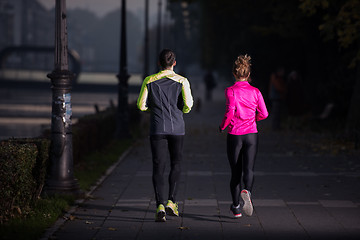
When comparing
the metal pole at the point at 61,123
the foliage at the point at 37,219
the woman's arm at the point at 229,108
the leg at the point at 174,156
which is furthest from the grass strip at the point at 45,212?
the woman's arm at the point at 229,108

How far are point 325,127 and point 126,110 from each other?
263 inches

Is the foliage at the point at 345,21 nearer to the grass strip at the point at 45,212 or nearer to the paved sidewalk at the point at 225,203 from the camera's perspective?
the paved sidewalk at the point at 225,203

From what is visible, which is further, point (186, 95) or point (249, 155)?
point (249, 155)

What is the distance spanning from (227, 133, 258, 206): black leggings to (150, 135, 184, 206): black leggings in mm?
561

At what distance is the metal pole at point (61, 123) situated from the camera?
10320 mm

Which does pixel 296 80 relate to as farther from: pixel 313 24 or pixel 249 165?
pixel 249 165

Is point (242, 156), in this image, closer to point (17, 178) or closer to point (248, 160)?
point (248, 160)

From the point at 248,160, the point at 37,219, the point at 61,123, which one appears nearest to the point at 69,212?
the point at 37,219

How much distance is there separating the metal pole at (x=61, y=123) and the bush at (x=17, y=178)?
28.6 inches

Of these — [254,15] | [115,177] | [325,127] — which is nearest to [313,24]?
[325,127]

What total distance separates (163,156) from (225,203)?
Result: 174cm

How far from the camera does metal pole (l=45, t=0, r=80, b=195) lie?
1032 cm

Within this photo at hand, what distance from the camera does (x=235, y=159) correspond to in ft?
28.0

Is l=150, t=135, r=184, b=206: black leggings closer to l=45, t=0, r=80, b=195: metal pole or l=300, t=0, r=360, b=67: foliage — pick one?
l=45, t=0, r=80, b=195: metal pole
